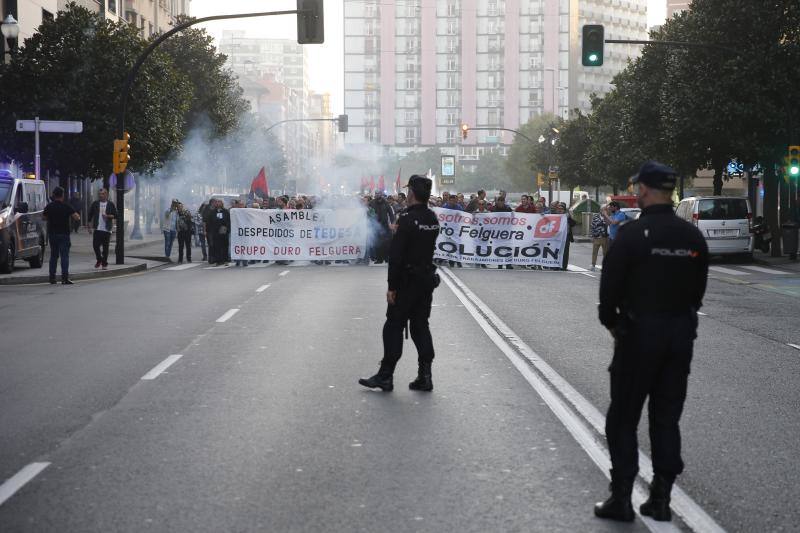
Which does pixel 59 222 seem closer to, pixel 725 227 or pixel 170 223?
pixel 170 223

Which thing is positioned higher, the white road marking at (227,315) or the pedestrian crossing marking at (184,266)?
the white road marking at (227,315)

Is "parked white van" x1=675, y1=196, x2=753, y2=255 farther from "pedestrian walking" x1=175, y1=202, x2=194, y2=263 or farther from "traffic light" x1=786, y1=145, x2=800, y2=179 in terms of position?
"pedestrian walking" x1=175, y1=202, x2=194, y2=263

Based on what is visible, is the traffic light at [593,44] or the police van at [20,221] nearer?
the police van at [20,221]

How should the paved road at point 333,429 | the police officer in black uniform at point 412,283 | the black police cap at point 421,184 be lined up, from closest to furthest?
the paved road at point 333,429, the black police cap at point 421,184, the police officer in black uniform at point 412,283

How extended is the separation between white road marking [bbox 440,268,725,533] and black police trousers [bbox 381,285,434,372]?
99 cm

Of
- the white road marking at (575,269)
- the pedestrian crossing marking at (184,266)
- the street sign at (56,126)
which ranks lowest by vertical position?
the white road marking at (575,269)

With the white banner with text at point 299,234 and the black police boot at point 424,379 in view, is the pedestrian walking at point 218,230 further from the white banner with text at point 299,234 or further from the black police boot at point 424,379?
the black police boot at point 424,379

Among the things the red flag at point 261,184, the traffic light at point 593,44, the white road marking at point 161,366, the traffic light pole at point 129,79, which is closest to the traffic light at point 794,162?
the traffic light at point 593,44

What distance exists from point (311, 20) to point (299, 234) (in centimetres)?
797

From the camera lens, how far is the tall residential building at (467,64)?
597ft

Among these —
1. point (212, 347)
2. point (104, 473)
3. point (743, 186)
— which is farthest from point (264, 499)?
point (743, 186)

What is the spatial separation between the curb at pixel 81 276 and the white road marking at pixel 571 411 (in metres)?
10.8

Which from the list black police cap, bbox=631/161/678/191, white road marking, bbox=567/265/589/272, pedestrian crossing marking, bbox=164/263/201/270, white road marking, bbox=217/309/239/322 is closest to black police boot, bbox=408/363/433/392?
black police cap, bbox=631/161/678/191

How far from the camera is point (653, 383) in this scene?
213 inches
